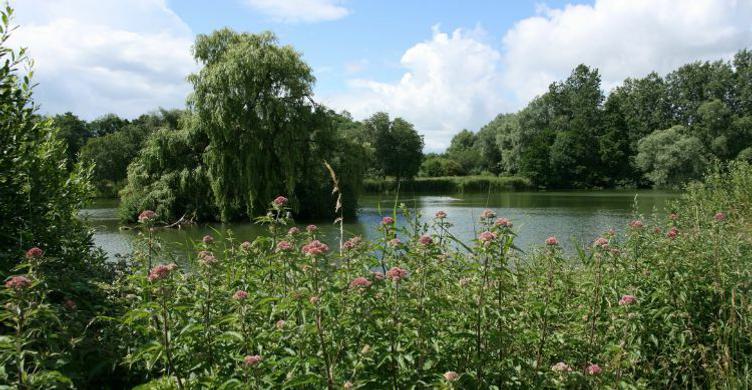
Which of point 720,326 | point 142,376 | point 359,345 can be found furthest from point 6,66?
point 720,326

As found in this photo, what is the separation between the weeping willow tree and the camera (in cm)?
2458

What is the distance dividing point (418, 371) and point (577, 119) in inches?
2955

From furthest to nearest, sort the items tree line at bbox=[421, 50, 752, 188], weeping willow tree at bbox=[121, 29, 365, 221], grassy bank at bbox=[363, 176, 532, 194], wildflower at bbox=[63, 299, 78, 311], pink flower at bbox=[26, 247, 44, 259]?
1. tree line at bbox=[421, 50, 752, 188]
2. grassy bank at bbox=[363, 176, 532, 194]
3. weeping willow tree at bbox=[121, 29, 365, 221]
4. wildflower at bbox=[63, 299, 78, 311]
5. pink flower at bbox=[26, 247, 44, 259]

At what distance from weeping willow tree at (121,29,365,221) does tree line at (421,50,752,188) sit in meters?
42.4

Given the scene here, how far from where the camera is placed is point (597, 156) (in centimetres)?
6938

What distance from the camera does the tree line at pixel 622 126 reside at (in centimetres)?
6050

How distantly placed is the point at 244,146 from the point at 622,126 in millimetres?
61833

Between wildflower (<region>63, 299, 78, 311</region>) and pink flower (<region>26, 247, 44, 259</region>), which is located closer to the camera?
pink flower (<region>26, 247, 44, 259</region>)

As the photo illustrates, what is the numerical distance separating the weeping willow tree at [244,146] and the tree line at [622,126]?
42449 mm

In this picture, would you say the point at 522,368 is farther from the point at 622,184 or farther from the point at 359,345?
the point at 622,184

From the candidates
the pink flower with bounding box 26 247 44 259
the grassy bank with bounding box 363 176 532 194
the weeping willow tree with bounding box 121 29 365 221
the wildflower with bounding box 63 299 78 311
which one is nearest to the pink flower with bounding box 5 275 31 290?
the pink flower with bounding box 26 247 44 259

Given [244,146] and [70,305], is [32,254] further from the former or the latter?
[244,146]

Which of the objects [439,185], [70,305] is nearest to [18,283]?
[70,305]

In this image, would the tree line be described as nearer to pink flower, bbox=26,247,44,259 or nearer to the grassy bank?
the grassy bank
